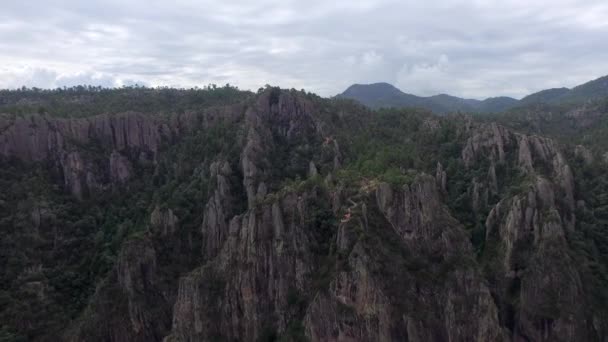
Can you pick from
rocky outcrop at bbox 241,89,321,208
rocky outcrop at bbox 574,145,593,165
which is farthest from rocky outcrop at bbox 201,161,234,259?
rocky outcrop at bbox 574,145,593,165

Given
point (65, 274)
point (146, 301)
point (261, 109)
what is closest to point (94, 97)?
point (261, 109)

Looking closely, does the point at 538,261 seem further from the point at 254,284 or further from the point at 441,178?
the point at 254,284

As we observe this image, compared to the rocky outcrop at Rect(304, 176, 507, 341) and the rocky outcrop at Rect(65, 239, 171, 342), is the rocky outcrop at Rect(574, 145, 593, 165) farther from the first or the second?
the rocky outcrop at Rect(65, 239, 171, 342)

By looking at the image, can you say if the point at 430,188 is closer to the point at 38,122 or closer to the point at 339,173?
the point at 339,173

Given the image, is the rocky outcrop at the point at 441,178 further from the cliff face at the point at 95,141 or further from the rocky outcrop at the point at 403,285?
the cliff face at the point at 95,141

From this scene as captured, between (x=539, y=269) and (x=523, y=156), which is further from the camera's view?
(x=523, y=156)

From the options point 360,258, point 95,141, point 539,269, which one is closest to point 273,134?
point 95,141

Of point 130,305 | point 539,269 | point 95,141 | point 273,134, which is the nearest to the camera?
point 539,269

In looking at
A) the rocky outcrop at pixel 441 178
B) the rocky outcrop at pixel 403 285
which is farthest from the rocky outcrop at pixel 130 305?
the rocky outcrop at pixel 441 178

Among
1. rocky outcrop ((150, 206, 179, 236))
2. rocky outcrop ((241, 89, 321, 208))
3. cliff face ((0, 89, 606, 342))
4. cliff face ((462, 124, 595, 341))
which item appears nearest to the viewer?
cliff face ((0, 89, 606, 342))
